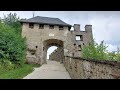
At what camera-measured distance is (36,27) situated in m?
18.4

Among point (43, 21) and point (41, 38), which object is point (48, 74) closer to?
point (41, 38)

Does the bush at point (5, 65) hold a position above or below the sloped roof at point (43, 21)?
below

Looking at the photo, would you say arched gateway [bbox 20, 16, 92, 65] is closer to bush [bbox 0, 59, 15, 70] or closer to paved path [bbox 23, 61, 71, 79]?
paved path [bbox 23, 61, 71, 79]

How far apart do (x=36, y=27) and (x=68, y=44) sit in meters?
3.86

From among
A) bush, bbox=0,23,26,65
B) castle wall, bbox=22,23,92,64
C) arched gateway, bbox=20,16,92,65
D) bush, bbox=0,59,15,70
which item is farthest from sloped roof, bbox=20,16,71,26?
bush, bbox=0,59,15,70

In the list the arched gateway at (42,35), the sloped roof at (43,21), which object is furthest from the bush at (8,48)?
the sloped roof at (43,21)

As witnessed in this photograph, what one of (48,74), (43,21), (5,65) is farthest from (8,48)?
(43,21)

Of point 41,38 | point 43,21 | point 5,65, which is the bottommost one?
point 5,65

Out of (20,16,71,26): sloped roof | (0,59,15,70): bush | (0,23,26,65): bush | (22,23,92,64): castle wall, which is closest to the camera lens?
(0,59,15,70): bush

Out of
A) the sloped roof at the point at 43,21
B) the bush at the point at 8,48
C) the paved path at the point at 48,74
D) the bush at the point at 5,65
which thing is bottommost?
the paved path at the point at 48,74

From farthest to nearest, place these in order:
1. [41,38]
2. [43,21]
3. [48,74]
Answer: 1. [43,21]
2. [41,38]
3. [48,74]

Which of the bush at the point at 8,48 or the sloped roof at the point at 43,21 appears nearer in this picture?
the bush at the point at 8,48

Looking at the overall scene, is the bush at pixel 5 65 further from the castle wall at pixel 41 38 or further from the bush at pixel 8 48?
the castle wall at pixel 41 38
